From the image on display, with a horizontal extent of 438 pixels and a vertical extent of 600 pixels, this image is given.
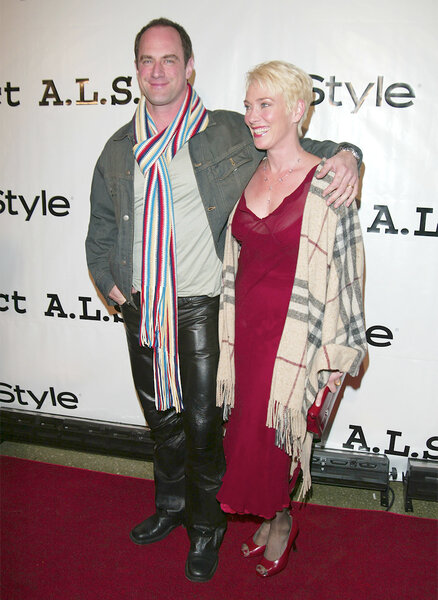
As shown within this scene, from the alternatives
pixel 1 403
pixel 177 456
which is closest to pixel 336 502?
pixel 177 456

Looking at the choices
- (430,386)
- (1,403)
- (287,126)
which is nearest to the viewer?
(287,126)

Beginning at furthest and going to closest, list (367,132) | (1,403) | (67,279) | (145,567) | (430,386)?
(1,403)
(67,279)
(430,386)
(367,132)
(145,567)

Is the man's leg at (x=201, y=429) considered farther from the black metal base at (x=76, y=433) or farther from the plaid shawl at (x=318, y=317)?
the black metal base at (x=76, y=433)

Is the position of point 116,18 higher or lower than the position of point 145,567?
higher

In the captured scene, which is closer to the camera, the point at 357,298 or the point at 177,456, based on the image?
the point at 357,298

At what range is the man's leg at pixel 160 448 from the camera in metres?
2.25

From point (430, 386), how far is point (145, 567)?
1.68m

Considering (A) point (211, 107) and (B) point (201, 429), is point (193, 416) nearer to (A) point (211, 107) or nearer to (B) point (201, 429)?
(B) point (201, 429)

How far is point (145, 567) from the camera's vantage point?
2.20 meters

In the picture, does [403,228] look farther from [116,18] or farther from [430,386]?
[116,18]

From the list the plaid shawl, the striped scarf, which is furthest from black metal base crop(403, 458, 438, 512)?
the striped scarf

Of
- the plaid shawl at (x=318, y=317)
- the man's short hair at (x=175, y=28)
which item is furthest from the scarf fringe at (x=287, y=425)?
the man's short hair at (x=175, y=28)

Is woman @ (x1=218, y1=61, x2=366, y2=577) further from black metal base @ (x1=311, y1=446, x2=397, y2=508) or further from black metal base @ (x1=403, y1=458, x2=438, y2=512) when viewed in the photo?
black metal base @ (x1=403, y1=458, x2=438, y2=512)

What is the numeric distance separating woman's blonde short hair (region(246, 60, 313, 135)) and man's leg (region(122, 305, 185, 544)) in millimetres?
1034
